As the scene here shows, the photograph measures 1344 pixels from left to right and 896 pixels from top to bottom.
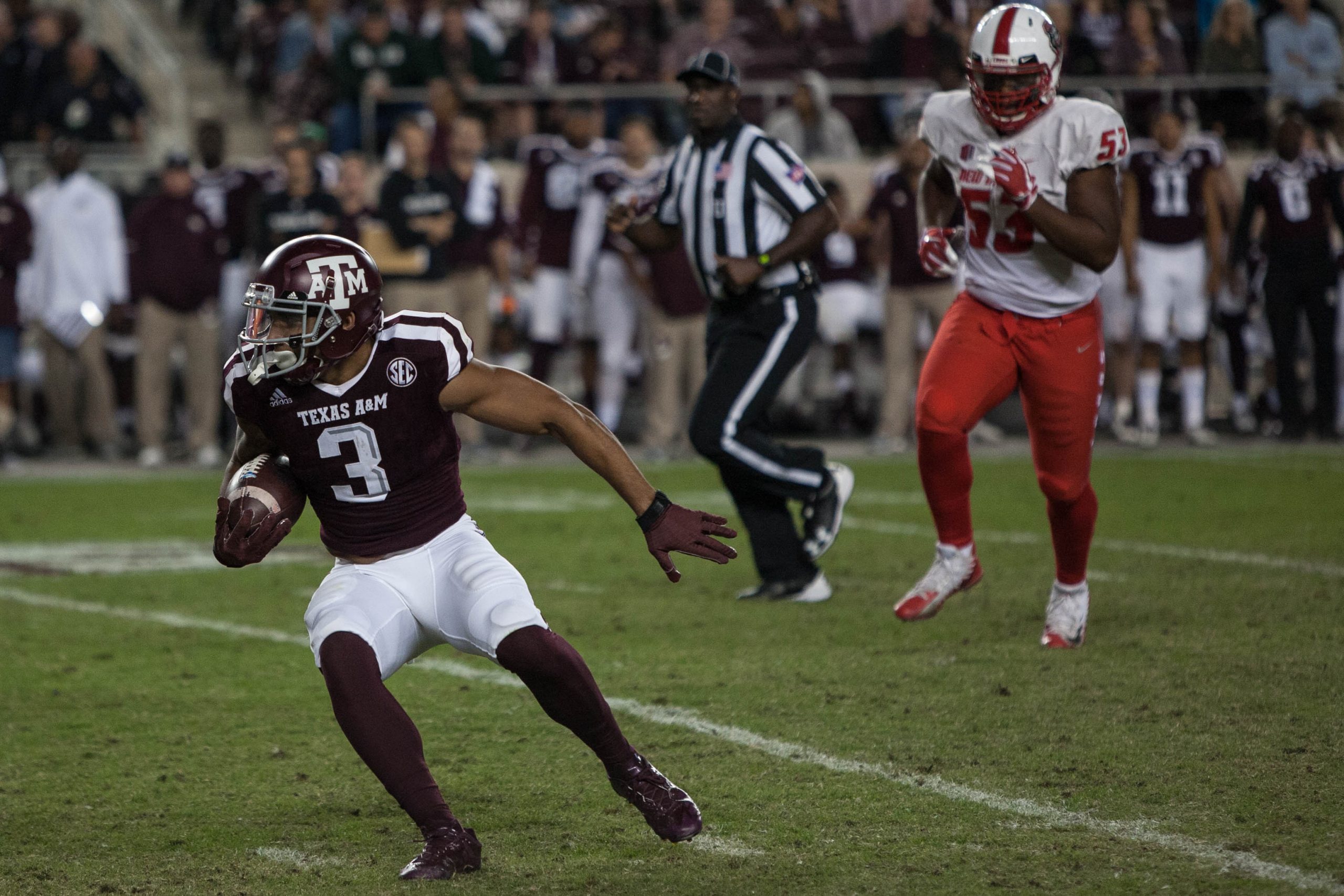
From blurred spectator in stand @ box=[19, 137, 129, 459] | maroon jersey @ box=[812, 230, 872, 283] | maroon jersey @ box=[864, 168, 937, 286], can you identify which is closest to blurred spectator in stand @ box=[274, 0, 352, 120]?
blurred spectator in stand @ box=[19, 137, 129, 459]

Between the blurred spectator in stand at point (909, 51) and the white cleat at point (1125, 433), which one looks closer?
the white cleat at point (1125, 433)

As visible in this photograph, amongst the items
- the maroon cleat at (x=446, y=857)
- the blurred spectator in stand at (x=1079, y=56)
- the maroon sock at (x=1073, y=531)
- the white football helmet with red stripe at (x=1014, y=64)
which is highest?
the blurred spectator in stand at (x=1079, y=56)

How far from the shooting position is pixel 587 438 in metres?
3.66

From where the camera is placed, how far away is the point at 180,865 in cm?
363

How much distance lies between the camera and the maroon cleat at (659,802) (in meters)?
3.60

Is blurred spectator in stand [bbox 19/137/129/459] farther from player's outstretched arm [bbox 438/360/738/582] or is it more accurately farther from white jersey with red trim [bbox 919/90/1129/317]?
player's outstretched arm [bbox 438/360/738/582]

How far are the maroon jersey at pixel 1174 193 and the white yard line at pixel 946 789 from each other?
25.5ft

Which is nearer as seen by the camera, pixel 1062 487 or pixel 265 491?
pixel 265 491

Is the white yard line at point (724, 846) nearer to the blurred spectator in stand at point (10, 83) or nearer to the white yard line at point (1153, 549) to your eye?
the white yard line at point (1153, 549)

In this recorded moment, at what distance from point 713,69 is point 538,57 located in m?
8.40

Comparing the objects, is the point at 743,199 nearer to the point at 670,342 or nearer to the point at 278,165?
the point at 670,342

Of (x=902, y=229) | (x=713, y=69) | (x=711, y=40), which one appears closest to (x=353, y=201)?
(x=902, y=229)

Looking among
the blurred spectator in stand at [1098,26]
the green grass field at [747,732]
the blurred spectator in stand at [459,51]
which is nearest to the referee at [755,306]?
the green grass field at [747,732]

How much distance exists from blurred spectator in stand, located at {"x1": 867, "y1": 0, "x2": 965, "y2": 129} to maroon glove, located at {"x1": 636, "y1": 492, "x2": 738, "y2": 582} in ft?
35.6
